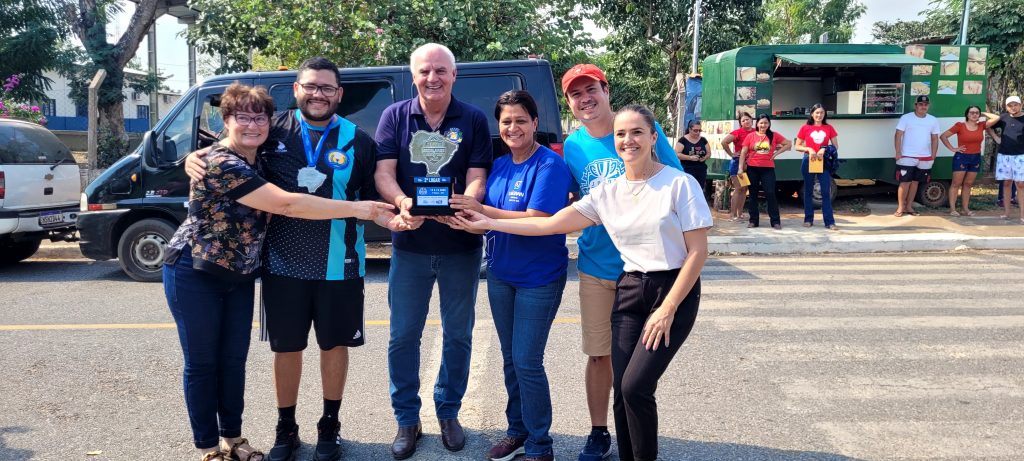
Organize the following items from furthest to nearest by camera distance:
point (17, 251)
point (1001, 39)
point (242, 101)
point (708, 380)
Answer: point (1001, 39)
point (17, 251)
point (708, 380)
point (242, 101)

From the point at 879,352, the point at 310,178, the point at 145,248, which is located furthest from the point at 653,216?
the point at 145,248

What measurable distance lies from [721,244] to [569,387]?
21.0 ft

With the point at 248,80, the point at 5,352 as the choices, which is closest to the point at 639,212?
the point at 5,352

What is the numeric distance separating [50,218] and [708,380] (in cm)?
781

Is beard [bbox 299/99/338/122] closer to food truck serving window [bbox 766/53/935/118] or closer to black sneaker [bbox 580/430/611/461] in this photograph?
black sneaker [bbox 580/430/611/461]

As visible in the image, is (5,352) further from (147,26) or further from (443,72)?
(147,26)

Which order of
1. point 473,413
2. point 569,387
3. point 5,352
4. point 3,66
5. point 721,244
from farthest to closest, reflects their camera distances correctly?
point 3,66 < point 721,244 < point 5,352 < point 569,387 < point 473,413

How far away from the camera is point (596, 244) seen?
147 inches

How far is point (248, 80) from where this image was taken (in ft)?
27.3

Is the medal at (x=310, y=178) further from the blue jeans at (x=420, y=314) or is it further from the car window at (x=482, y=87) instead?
the car window at (x=482, y=87)

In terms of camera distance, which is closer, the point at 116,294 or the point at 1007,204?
the point at 116,294

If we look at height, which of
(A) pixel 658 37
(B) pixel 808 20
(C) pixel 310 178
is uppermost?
(B) pixel 808 20

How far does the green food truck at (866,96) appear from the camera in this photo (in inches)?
540

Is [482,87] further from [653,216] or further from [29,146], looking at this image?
[29,146]
